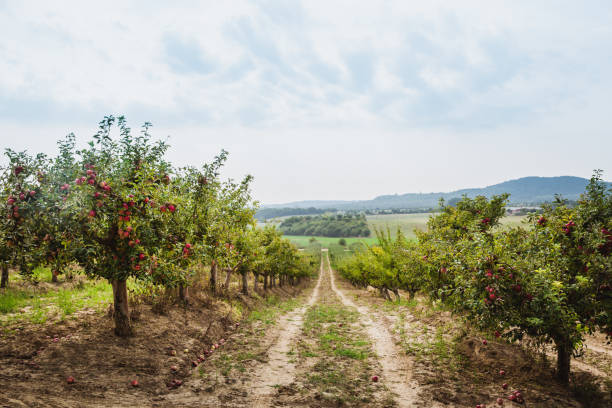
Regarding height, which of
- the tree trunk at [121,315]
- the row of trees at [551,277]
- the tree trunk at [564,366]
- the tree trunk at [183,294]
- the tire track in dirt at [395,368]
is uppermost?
the row of trees at [551,277]

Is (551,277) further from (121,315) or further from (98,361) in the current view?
(121,315)

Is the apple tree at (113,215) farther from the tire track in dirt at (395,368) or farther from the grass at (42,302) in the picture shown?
the tire track in dirt at (395,368)

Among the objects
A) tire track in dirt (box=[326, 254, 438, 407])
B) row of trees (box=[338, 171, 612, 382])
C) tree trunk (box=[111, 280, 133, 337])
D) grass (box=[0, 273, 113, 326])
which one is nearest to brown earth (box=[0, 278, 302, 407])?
tree trunk (box=[111, 280, 133, 337])

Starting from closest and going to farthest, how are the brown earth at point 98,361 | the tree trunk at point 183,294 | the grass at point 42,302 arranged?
the brown earth at point 98,361
the grass at point 42,302
the tree trunk at point 183,294

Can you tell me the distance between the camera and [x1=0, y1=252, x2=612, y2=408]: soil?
6906 millimetres

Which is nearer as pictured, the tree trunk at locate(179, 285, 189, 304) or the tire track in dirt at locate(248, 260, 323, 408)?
the tire track in dirt at locate(248, 260, 323, 408)

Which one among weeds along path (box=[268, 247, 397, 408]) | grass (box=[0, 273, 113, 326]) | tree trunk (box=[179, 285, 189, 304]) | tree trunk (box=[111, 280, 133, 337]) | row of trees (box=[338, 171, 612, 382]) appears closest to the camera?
row of trees (box=[338, 171, 612, 382])

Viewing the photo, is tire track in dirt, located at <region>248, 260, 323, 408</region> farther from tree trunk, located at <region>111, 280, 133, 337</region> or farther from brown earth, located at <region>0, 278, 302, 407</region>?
tree trunk, located at <region>111, 280, 133, 337</region>

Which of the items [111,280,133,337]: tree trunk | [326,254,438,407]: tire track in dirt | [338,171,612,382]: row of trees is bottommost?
[326,254,438,407]: tire track in dirt

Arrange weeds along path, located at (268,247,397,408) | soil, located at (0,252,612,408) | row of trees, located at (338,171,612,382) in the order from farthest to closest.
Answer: weeds along path, located at (268,247,397,408) → soil, located at (0,252,612,408) → row of trees, located at (338,171,612,382)

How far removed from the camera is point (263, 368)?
30.6ft

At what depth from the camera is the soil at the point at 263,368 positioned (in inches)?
272

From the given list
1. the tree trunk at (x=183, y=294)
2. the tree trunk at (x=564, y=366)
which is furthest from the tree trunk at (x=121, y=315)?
the tree trunk at (x=564, y=366)

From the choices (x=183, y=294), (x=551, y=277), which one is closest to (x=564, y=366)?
(x=551, y=277)
